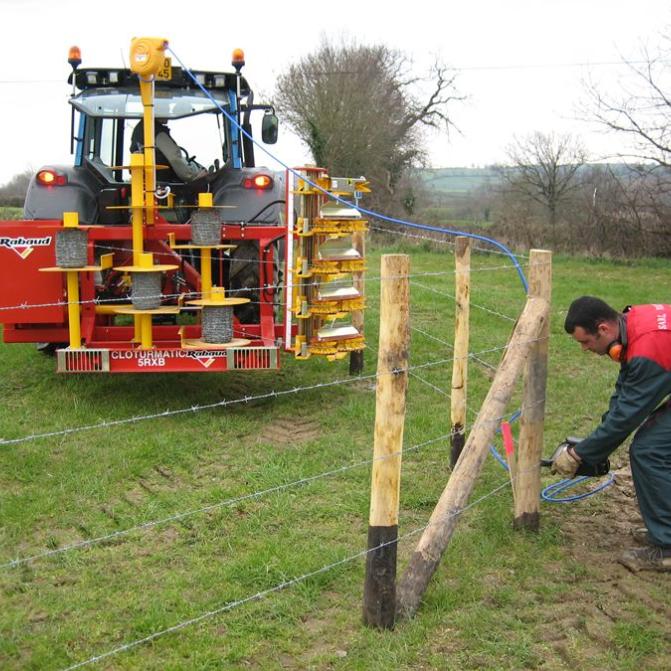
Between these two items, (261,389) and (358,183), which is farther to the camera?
(261,389)

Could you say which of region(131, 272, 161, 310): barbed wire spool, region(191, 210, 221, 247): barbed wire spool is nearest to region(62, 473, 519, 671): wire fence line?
region(131, 272, 161, 310): barbed wire spool

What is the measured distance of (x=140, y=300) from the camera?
5.89 m

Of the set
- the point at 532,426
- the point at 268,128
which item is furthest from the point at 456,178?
the point at 532,426

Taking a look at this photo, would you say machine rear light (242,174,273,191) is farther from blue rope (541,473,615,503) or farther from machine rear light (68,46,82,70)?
blue rope (541,473,615,503)

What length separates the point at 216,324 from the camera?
6008mm

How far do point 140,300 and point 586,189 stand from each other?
69.0 ft

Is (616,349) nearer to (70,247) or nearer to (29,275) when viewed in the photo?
(70,247)

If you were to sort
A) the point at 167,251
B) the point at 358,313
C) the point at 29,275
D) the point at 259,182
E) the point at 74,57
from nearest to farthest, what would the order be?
the point at 29,275 → the point at 167,251 → the point at 259,182 → the point at 358,313 → the point at 74,57

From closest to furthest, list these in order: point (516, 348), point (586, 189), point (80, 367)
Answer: point (516, 348) → point (80, 367) → point (586, 189)

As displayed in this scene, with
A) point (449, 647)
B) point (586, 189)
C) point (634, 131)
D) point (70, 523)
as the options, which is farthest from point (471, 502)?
point (586, 189)

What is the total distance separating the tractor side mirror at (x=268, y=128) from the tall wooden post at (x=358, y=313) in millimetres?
1186

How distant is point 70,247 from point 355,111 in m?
23.4

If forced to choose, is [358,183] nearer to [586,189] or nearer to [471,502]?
[471,502]

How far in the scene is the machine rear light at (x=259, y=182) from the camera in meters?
7.09
